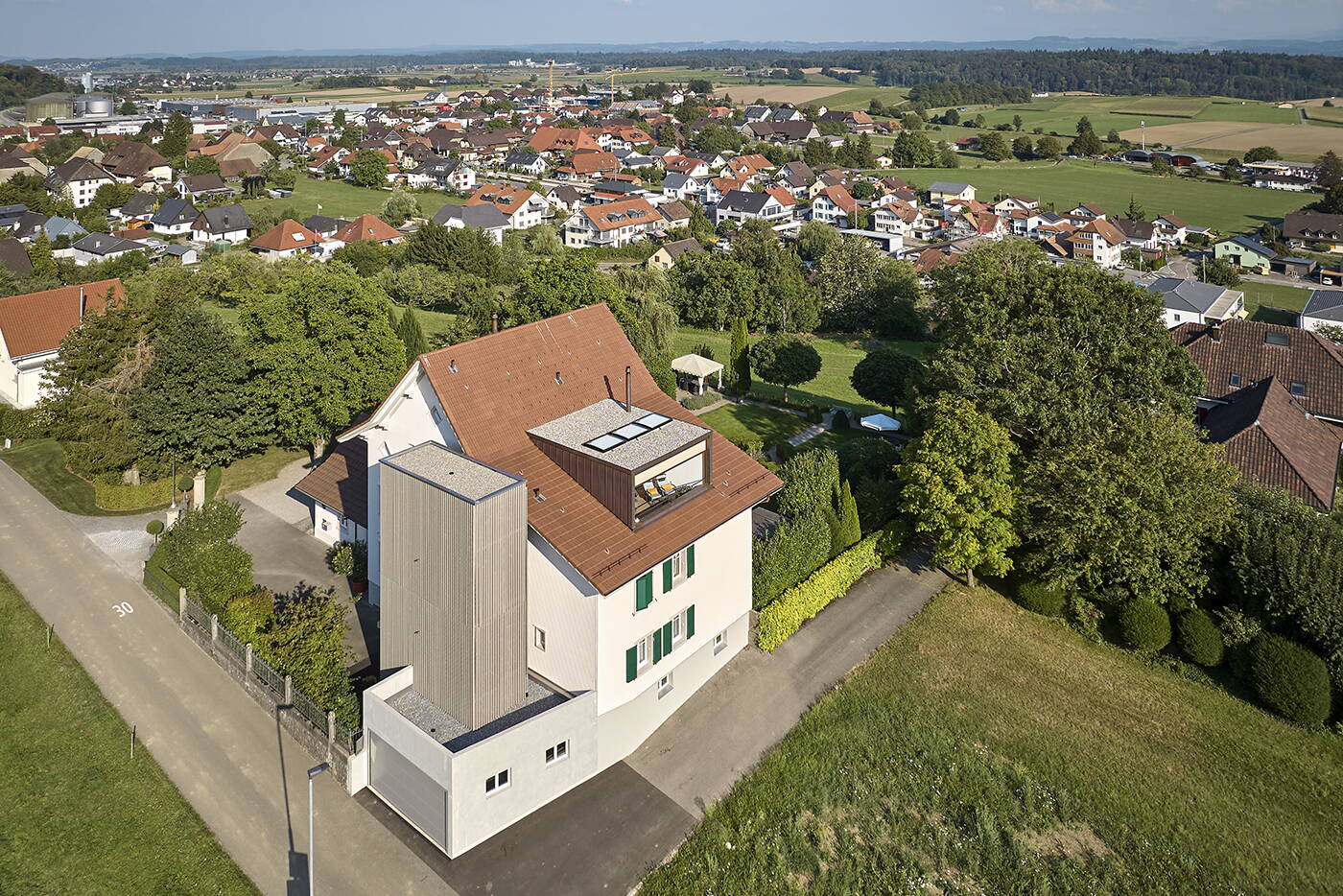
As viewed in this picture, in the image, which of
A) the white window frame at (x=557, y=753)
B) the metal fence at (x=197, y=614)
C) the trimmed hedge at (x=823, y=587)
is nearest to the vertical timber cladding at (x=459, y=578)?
the white window frame at (x=557, y=753)

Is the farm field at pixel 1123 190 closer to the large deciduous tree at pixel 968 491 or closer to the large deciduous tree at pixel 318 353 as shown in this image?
the large deciduous tree at pixel 968 491

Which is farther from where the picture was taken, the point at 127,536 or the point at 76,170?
the point at 76,170

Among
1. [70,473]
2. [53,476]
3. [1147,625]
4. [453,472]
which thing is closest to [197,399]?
[70,473]

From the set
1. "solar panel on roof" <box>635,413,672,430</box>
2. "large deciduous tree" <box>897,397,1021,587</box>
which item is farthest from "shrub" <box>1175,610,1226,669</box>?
"solar panel on roof" <box>635,413,672,430</box>

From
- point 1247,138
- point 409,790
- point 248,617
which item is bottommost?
point 409,790

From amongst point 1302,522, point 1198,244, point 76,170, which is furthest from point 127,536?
point 1198,244

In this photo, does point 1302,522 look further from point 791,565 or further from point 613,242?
point 613,242

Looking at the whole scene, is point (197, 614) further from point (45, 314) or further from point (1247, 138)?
point (1247, 138)
